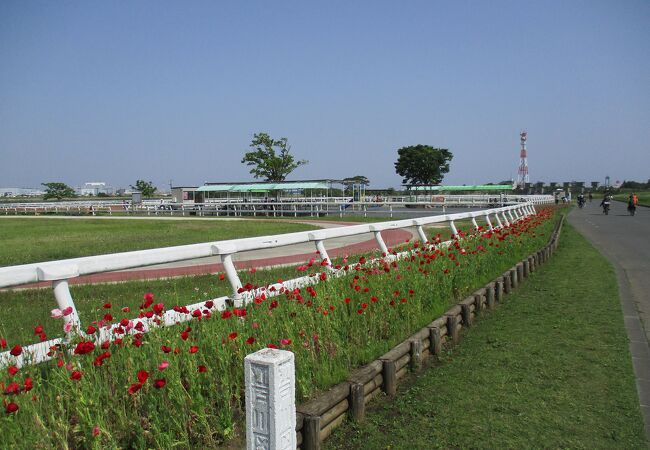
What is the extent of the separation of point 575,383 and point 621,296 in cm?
471

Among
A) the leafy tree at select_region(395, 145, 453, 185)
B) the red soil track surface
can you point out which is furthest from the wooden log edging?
the leafy tree at select_region(395, 145, 453, 185)

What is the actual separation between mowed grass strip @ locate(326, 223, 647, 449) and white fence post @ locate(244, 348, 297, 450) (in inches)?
46.8

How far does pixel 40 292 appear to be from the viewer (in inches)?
291

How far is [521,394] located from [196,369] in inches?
109

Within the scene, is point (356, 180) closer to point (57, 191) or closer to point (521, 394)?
point (521, 394)

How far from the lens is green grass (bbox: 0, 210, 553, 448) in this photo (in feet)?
8.64

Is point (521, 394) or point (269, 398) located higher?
point (269, 398)

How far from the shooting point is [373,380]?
401 centimetres

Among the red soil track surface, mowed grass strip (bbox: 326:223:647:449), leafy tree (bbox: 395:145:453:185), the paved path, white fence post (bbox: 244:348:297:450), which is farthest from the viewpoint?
leafy tree (bbox: 395:145:453:185)

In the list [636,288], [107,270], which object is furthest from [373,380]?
[636,288]

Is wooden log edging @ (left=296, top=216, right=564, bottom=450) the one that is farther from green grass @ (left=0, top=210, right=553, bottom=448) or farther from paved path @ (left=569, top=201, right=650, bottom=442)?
paved path @ (left=569, top=201, right=650, bottom=442)

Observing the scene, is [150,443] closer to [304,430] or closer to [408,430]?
[304,430]

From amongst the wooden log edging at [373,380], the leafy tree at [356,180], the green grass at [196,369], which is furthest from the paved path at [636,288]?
the leafy tree at [356,180]

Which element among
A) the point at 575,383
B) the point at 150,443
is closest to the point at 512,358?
the point at 575,383
